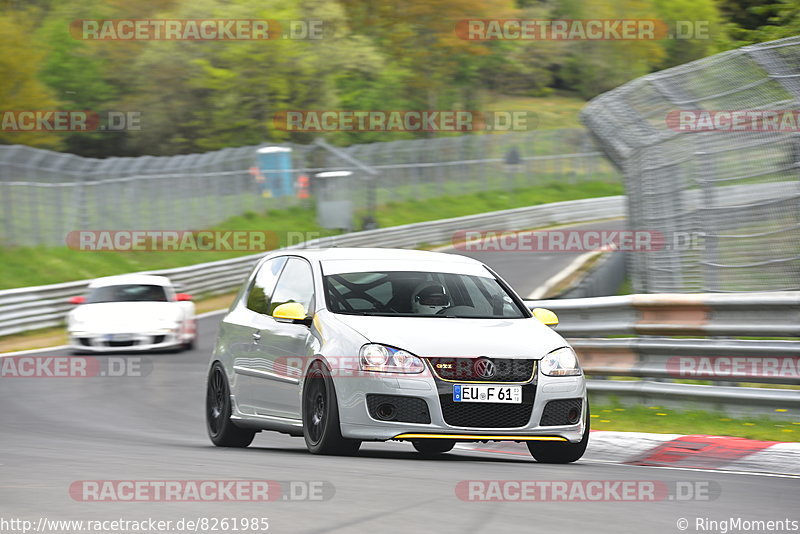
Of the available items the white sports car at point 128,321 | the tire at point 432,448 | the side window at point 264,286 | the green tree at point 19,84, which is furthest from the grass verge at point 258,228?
the tire at point 432,448

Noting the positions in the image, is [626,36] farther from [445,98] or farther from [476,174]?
[476,174]

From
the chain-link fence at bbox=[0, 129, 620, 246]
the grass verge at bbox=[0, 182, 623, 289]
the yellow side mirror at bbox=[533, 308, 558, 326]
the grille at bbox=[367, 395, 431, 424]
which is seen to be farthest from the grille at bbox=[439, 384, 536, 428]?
the chain-link fence at bbox=[0, 129, 620, 246]

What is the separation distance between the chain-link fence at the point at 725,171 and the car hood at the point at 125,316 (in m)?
8.51

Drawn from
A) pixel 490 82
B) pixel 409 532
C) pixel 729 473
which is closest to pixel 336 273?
pixel 729 473

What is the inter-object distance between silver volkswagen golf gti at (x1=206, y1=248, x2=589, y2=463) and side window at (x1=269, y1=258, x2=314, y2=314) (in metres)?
0.01

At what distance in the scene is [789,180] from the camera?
41.4 ft

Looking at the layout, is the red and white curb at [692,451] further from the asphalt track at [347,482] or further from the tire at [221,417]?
the tire at [221,417]

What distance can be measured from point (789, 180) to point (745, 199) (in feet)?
2.52

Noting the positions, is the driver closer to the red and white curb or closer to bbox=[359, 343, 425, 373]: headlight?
bbox=[359, 343, 425, 373]: headlight

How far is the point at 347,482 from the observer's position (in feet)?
24.1

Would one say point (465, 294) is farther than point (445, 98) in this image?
No

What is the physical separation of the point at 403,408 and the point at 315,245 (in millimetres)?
27629

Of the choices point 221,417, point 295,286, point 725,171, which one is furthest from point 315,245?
point 295,286

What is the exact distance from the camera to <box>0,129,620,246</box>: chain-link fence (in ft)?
108
